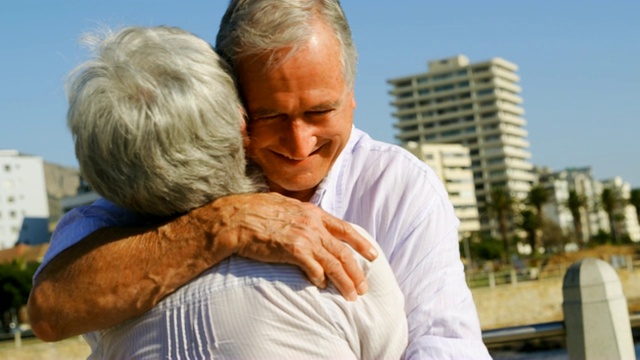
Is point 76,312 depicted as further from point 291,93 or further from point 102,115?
point 291,93

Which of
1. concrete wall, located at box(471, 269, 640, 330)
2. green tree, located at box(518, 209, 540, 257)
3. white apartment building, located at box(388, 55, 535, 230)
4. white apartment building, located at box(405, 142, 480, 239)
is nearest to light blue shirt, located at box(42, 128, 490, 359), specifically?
concrete wall, located at box(471, 269, 640, 330)

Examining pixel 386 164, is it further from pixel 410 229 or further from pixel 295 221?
pixel 295 221

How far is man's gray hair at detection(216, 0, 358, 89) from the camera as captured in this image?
5.43 feet

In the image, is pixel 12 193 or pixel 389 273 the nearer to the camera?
pixel 389 273

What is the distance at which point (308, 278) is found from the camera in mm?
1451

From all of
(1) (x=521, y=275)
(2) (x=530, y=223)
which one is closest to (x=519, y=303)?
(1) (x=521, y=275)

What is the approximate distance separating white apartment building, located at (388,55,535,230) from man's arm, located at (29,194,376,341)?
128 m

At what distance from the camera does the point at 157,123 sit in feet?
4.69

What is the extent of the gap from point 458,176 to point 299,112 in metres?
114

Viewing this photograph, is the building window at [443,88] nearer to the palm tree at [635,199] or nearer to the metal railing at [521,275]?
the palm tree at [635,199]

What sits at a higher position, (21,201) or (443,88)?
(443,88)

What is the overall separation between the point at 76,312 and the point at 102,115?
1.04ft

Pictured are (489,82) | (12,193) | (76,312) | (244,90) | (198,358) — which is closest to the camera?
(198,358)

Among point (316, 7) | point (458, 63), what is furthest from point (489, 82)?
point (316, 7)
